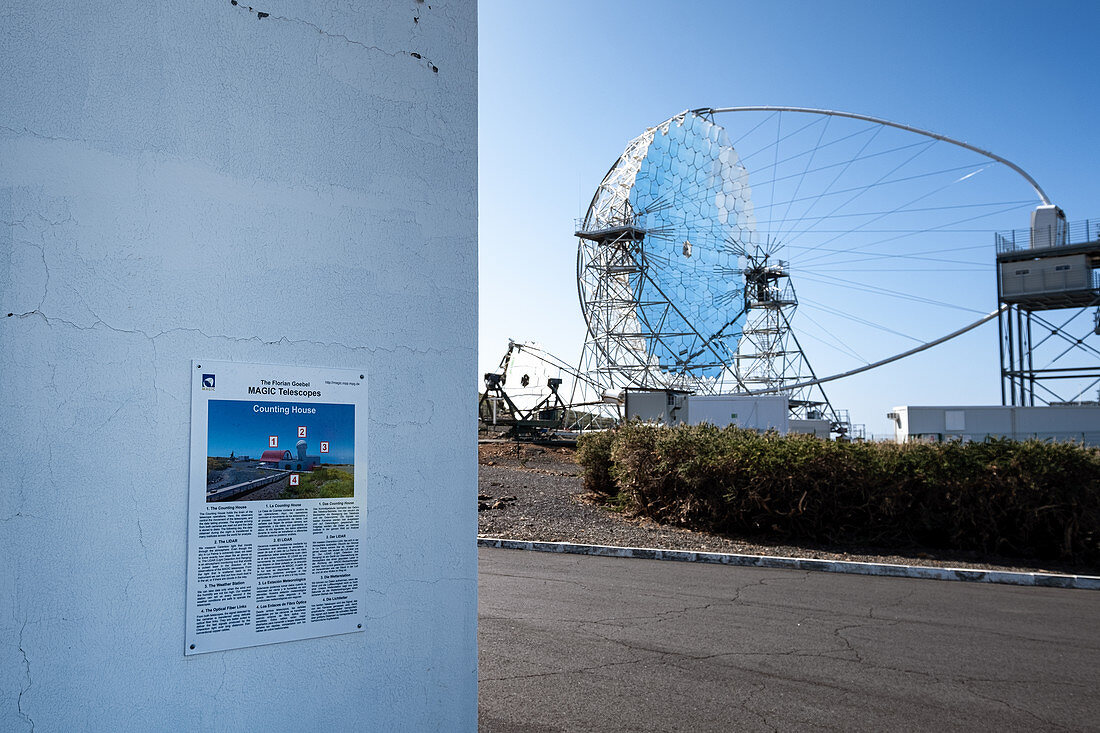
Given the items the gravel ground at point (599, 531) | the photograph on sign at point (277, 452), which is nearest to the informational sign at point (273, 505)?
the photograph on sign at point (277, 452)

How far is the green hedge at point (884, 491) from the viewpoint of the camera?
11.2 m

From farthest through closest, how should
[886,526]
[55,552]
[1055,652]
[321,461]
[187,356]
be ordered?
[886,526]
[1055,652]
[321,461]
[187,356]
[55,552]

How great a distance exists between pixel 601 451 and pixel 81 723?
49.5 ft

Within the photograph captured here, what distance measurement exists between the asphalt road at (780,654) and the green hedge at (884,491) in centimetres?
189

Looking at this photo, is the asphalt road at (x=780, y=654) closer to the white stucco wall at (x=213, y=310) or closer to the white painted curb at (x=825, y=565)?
the white painted curb at (x=825, y=565)

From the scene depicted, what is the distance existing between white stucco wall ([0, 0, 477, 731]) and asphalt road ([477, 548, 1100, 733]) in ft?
6.98

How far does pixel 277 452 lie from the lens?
325 centimetres

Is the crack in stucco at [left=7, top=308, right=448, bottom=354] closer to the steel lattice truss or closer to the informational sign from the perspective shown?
the informational sign

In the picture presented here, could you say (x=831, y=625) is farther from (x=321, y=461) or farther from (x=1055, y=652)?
(x=321, y=461)

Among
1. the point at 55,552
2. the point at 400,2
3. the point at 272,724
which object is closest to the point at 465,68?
the point at 400,2

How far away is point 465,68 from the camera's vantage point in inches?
157

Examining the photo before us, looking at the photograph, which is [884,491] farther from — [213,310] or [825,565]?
[213,310]

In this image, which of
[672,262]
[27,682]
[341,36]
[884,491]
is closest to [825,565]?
[884,491]

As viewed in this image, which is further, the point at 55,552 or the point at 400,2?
the point at 400,2
